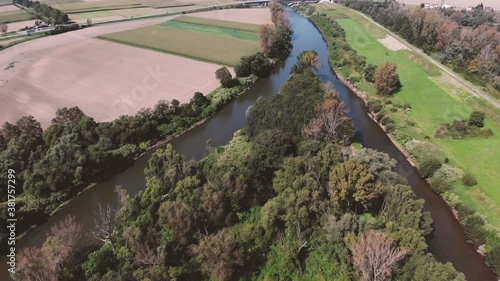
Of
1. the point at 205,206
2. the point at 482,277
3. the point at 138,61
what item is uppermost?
the point at 138,61

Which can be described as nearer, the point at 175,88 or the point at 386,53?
the point at 175,88

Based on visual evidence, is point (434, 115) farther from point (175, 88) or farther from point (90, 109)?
point (90, 109)

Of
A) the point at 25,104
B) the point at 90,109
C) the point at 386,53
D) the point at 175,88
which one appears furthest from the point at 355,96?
the point at 25,104

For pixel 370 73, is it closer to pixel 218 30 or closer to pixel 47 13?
pixel 218 30

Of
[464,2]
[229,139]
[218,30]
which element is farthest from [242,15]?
[464,2]

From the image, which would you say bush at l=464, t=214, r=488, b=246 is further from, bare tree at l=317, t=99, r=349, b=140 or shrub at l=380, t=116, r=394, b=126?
shrub at l=380, t=116, r=394, b=126

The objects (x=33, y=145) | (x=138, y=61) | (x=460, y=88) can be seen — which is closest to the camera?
(x=33, y=145)

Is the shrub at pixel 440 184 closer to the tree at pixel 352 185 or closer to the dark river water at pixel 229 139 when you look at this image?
the dark river water at pixel 229 139

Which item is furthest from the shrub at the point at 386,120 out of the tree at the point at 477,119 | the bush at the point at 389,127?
the tree at the point at 477,119
